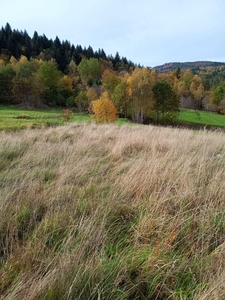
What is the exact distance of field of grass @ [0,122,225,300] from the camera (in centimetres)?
136

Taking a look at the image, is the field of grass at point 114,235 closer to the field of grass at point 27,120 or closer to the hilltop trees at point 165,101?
the field of grass at point 27,120

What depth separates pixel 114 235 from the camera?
75.9 inches

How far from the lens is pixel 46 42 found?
9188cm

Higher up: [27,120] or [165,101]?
[165,101]

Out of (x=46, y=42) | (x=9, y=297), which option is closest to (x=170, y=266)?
(x=9, y=297)

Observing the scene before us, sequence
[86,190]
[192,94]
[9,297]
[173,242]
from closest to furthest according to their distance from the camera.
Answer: [9,297] → [173,242] → [86,190] → [192,94]

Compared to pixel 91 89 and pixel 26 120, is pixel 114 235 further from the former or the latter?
pixel 91 89

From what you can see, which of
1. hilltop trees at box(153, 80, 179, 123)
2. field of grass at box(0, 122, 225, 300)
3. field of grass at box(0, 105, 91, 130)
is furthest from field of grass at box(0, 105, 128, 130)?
hilltop trees at box(153, 80, 179, 123)

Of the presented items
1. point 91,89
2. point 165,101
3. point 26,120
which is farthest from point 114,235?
point 91,89

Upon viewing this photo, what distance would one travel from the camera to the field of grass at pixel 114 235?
136 centimetres

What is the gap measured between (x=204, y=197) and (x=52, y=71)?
58224 millimetres

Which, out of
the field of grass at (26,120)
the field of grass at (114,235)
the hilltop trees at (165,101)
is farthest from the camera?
the hilltop trees at (165,101)

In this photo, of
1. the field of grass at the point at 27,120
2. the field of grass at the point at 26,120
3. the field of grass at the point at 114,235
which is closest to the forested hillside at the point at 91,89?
the field of grass at the point at 27,120

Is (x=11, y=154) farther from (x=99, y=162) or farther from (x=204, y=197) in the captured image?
(x=204, y=197)
